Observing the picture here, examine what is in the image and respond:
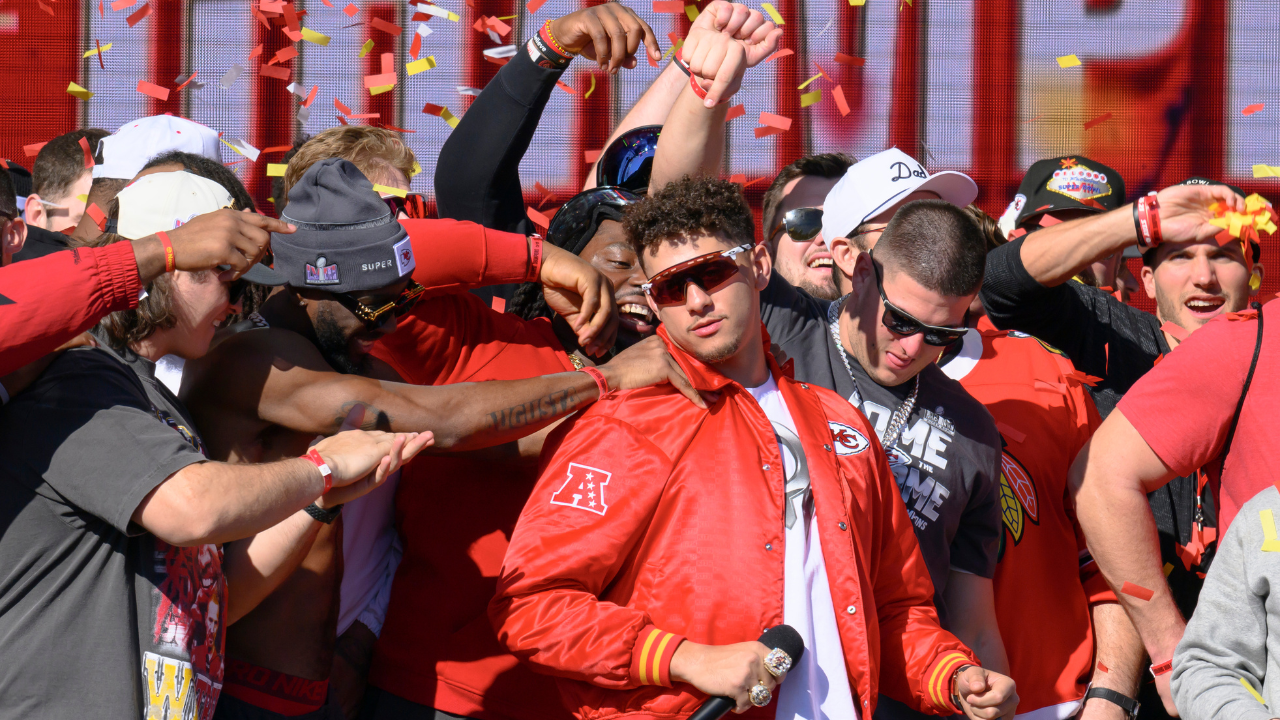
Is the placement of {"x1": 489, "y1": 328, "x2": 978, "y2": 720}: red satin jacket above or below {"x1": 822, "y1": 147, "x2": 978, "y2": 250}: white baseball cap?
below

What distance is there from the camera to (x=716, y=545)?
249 cm

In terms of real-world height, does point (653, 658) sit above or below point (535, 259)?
below

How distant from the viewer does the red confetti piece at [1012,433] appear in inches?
139

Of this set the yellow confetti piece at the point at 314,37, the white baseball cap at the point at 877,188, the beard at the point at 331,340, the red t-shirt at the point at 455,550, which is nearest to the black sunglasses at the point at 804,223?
the white baseball cap at the point at 877,188

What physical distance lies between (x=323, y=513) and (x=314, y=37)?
3790 millimetres

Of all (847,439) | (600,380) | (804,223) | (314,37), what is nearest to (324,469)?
(600,380)

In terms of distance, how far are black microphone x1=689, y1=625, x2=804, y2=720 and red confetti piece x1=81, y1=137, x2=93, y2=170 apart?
3061 millimetres

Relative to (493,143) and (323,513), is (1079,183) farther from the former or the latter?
(323,513)

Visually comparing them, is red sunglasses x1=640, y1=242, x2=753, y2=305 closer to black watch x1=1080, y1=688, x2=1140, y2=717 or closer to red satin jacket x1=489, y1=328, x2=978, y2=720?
red satin jacket x1=489, y1=328, x2=978, y2=720

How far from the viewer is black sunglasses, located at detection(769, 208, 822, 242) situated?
4.47m

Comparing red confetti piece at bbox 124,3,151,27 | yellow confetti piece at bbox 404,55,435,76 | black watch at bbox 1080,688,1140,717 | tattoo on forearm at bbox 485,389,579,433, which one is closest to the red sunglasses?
tattoo on forearm at bbox 485,389,579,433

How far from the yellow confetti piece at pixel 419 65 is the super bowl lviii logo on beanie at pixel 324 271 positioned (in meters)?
3.12

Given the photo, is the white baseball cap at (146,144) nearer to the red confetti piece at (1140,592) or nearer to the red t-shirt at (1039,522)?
the red t-shirt at (1039,522)

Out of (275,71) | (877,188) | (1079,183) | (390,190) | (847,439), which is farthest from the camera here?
(275,71)
